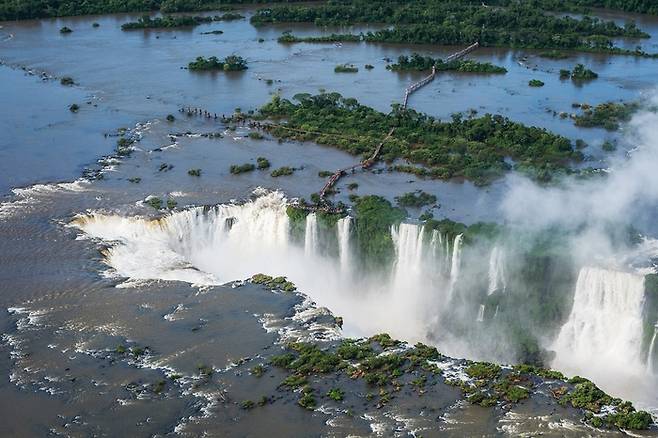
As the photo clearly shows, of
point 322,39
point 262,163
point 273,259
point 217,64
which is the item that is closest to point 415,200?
point 273,259

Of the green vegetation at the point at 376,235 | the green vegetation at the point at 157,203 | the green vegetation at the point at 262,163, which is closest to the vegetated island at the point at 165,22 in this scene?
the green vegetation at the point at 262,163

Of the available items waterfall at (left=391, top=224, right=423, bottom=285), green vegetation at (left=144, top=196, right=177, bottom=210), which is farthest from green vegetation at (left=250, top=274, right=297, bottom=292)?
green vegetation at (left=144, top=196, right=177, bottom=210)

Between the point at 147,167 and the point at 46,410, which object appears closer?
the point at 46,410

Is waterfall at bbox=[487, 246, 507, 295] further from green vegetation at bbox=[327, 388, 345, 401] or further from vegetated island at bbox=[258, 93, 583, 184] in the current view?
green vegetation at bbox=[327, 388, 345, 401]

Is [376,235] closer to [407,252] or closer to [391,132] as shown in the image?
[407,252]

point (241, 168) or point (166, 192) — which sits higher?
point (241, 168)

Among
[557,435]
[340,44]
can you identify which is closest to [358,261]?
[557,435]

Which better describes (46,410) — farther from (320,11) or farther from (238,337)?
(320,11)
